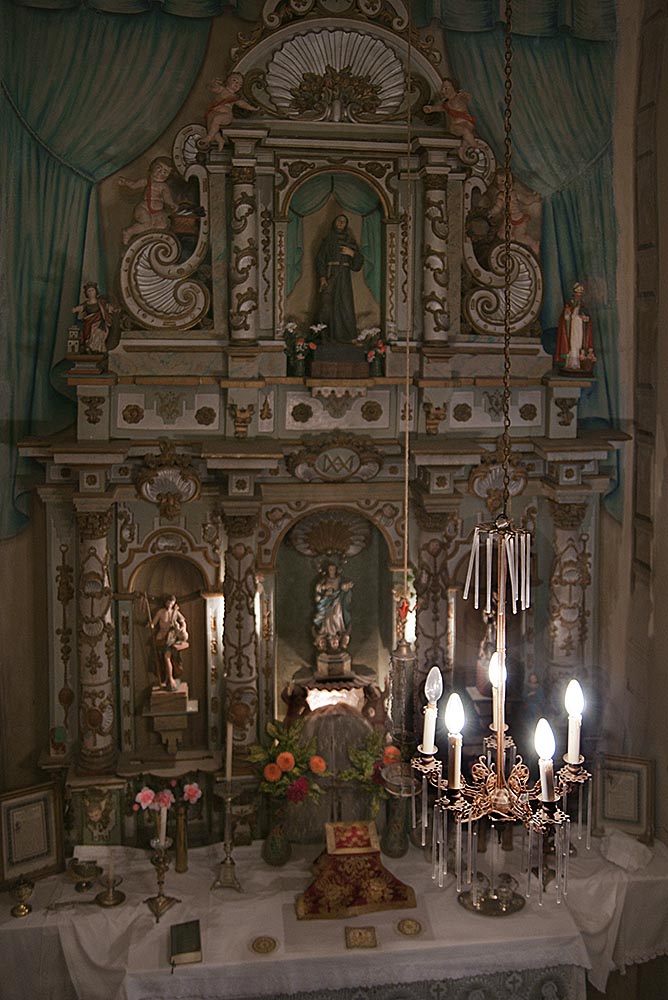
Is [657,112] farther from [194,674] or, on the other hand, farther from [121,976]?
[121,976]

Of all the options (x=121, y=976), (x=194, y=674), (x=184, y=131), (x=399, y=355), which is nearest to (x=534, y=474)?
(x=399, y=355)

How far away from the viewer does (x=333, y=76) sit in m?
10.5

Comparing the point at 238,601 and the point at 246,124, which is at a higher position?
the point at 246,124

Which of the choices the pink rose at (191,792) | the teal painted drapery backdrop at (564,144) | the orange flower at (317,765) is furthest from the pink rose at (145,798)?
the teal painted drapery backdrop at (564,144)

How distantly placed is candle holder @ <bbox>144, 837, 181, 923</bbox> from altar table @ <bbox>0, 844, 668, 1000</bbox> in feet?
0.22

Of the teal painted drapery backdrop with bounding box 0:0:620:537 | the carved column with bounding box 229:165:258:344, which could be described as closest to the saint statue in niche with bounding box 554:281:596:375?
the teal painted drapery backdrop with bounding box 0:0:620:537

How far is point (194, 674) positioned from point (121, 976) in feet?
9.74

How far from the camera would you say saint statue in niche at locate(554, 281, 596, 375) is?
10.8 m

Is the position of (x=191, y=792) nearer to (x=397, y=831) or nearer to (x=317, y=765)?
(x=317, y=765)

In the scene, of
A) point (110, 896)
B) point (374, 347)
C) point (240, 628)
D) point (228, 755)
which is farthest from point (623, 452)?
point (110, 896)

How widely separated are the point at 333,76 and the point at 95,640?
549 cm

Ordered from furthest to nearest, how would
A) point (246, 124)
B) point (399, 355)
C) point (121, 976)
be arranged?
point (399, 355) → point (246, 124) → point (121, 976)

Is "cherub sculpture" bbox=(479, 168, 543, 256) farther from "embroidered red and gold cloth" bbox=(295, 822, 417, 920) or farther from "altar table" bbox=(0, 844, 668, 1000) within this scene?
Result: "altar table" bbox=(0, 844, 668, 1000)

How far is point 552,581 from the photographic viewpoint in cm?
1138
